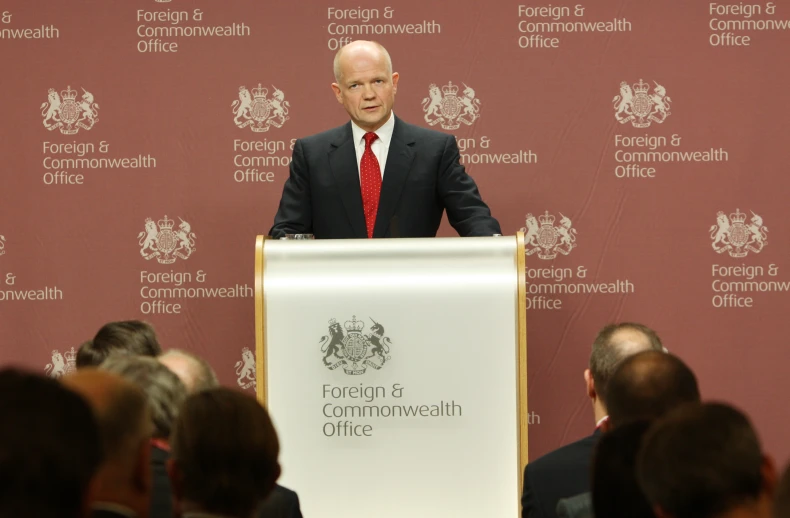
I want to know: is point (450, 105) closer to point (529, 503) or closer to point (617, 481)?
point (529, 503)

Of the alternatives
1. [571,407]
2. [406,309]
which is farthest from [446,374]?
[571,407]

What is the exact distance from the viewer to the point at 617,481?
1.80m

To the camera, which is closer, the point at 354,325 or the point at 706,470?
the point at 706,470

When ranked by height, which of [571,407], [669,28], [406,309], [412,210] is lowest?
[571,407]

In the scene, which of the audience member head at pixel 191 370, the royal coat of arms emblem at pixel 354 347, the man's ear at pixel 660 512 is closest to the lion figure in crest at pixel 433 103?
the royal coat of arms emblem at pixel 354 347

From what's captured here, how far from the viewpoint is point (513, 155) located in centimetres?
522

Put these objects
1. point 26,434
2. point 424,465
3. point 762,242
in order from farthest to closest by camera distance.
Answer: point 762,242
point 424,465
point 26,434

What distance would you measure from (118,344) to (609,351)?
1.51m

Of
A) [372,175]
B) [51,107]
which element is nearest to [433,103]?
[372,175]

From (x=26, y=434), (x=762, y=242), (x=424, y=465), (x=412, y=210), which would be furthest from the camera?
(x=762, y=242)

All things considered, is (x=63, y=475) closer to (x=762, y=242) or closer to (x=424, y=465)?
(x=424, y=465)

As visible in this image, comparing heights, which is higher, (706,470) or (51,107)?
(51,107)

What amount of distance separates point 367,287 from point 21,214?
264 cm

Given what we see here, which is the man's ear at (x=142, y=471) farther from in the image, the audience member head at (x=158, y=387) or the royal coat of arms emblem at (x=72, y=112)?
the royal coat of arms emblem at (x=72, y=112)
